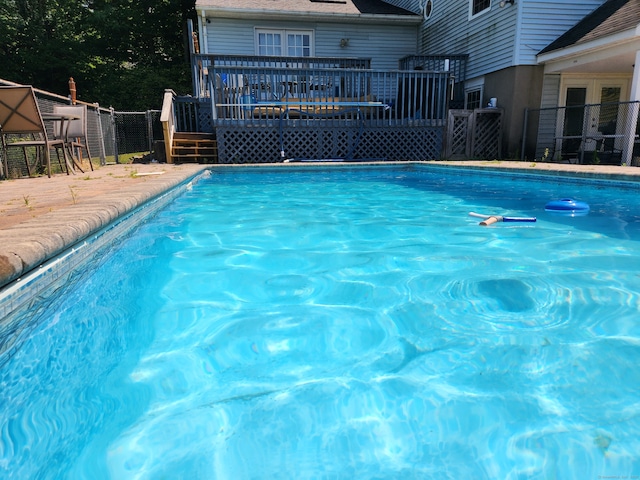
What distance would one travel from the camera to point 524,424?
4.67 ft

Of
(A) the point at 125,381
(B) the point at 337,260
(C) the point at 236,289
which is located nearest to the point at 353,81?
(B) the point at 337,260

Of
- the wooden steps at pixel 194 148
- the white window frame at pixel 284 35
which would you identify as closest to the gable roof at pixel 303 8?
the white window frame at pixel 284 35

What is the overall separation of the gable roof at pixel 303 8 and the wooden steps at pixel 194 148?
4500 millimetres

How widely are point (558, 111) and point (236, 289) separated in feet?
36.8

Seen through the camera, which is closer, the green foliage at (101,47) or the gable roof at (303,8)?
the gable roof at (303,8)

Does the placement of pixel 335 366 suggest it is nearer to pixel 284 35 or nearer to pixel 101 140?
pixel 101 140

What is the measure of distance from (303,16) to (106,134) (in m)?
6.92

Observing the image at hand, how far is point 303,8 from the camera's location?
13.6 meters

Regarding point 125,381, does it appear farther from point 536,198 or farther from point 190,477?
point 536,198

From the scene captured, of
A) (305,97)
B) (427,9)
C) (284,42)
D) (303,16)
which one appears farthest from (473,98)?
(284,42)

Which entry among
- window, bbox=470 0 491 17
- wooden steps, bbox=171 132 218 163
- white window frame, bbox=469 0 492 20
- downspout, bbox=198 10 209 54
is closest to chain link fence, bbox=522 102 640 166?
white window frame, bbox=469 0 492 20

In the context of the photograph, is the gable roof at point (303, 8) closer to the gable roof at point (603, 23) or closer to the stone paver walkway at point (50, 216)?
the gable roof at point (603, 23)

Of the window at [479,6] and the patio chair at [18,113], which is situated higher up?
the window at [479,6]

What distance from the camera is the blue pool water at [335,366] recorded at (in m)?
1.30
